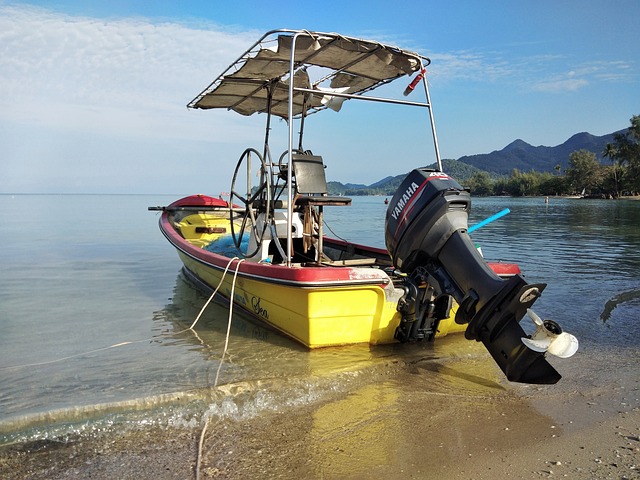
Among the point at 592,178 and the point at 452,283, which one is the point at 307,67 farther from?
the point at 592,178

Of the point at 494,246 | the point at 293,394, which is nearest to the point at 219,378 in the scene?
the point at 293,394

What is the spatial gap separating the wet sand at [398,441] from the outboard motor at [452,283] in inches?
17.5

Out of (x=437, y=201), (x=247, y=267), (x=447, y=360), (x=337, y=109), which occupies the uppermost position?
(x=337, y=109)

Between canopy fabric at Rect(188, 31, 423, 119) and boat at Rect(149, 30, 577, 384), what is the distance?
19 millimetres

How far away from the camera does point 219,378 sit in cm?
453

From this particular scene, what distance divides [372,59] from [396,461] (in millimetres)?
4684

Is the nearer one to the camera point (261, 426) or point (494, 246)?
point (261, 426)

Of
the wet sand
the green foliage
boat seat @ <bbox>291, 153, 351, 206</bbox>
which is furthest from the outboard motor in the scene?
the green foliage

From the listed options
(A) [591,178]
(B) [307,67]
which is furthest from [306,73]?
(A) [591,178]

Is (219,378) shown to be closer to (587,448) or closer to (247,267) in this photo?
(247,267)

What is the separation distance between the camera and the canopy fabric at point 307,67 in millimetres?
5367

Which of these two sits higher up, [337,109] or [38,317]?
[337,109]

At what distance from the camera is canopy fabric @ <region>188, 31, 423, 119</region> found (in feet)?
17.6

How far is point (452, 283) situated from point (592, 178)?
3613 inches
